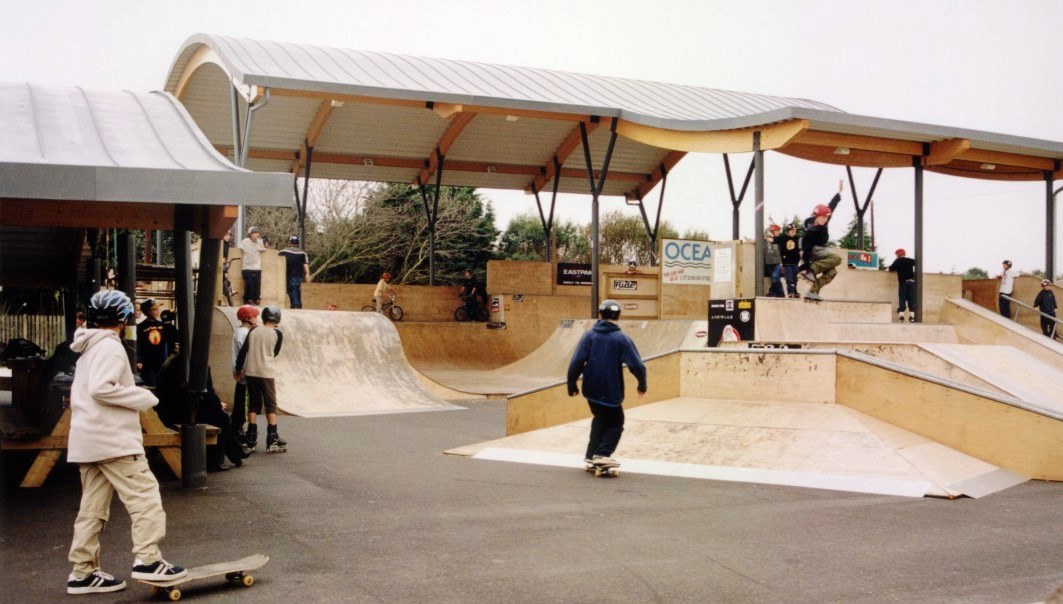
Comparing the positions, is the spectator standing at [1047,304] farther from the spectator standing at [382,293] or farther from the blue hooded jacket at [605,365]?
the spectator standing at [382,293]

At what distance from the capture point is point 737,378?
1057 cm

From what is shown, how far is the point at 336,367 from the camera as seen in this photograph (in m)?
16.9

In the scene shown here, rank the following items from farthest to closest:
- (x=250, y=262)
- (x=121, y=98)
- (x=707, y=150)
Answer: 1. (x=707, y=150)
2. (x=250, y=262)
3. (x=121, y=98)

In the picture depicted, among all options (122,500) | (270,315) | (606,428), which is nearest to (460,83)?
(270,315)

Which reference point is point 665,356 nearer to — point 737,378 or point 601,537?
point 737,378

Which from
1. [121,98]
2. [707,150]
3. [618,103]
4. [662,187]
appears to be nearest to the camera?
[121,98]

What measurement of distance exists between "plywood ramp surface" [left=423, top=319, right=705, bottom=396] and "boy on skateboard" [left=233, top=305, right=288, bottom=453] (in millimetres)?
8793

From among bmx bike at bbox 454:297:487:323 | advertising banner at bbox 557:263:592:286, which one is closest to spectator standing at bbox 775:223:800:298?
bmx bike at bbox 454:297:487:323

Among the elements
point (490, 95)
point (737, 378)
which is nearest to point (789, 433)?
point (737, 378)

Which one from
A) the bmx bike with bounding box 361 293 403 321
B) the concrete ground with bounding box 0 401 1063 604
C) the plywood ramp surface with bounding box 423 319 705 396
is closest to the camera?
the concrete ground with bounding box 0 401 1063 604

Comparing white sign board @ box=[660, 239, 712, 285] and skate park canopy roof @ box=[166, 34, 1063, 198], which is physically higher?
skate park canopy roof @ box=[166, 34, 1063, 198]

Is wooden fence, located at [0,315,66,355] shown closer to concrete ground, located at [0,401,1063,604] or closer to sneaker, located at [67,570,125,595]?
concrete ground, located at [0,401,1063,604]

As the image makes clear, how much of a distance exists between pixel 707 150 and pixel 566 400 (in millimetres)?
10725

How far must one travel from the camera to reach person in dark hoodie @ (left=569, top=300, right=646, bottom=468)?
881cm
